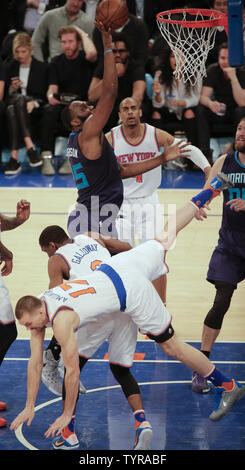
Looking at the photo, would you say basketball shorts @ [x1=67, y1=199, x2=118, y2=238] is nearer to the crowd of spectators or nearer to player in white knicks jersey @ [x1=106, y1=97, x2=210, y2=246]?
player in white knicks jersey @ [x1=106, y1=97, x2=210, y2=246]

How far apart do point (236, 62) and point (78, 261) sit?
1.81 metres

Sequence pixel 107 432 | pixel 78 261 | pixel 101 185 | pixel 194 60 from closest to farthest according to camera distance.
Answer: pixel 107 432, pixel 78 261, pixel 101 185, pixel 194 60

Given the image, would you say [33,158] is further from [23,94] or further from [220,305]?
[220,305]

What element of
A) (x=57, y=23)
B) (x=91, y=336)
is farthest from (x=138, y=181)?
(x=57, y=23)

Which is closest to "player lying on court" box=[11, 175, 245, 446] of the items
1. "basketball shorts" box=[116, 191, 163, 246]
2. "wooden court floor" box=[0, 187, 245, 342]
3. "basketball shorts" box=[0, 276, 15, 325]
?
"basketball shorts" box=[0, 276, 15, 325]

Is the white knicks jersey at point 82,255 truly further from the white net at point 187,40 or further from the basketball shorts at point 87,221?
the white net at point 187,40

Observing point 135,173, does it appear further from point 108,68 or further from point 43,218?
point 43,218

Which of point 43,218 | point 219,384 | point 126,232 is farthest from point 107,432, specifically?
point 43,218

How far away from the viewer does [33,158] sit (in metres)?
12.9

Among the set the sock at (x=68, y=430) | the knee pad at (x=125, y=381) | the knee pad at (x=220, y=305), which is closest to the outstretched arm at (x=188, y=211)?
the knee pad at (x=220, y=305)

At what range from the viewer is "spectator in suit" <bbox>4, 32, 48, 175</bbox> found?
12898 millimetres

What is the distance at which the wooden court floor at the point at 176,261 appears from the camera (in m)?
7.41

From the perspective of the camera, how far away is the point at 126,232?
24.5 feet

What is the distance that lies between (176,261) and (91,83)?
476 centimetres
